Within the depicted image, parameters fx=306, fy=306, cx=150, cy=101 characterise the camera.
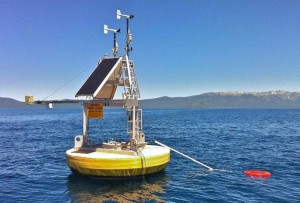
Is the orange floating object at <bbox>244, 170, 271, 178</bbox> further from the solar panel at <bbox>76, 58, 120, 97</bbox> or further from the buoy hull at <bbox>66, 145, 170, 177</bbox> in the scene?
the solar panel at <bbox>76, 58, 120, 97</bbox>

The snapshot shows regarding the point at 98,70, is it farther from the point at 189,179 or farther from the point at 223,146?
the point at 223,146

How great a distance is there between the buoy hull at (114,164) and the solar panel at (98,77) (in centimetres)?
515

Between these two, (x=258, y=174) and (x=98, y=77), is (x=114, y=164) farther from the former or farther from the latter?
(x=258, y=174)

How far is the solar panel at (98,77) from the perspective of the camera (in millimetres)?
25125

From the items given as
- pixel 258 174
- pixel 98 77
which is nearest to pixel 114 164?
pixel 98 77

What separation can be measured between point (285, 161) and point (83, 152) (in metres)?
21.3

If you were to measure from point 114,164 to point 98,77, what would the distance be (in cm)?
772

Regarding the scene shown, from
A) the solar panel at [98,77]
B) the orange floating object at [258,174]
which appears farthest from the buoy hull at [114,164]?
the orange floating object at [258,174]

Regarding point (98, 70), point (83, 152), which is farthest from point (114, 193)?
point (98, 70)

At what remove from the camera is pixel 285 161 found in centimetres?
3266

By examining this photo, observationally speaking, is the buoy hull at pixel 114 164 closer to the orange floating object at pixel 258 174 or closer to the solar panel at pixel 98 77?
the solar panel at pixel 98 77

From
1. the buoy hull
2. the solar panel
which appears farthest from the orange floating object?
the solar panel

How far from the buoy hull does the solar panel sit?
515 centimetres

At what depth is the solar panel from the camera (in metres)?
25.1
